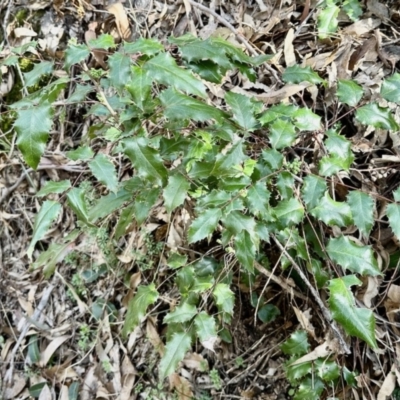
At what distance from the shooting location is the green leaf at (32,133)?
3.54ft

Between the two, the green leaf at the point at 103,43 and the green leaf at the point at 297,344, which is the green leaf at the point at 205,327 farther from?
the green leaf at the point at 103,43

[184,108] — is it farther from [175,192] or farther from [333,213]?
[333,213]

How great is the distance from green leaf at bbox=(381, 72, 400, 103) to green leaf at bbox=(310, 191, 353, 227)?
1.03ft

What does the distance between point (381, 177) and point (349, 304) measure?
0.52 metres

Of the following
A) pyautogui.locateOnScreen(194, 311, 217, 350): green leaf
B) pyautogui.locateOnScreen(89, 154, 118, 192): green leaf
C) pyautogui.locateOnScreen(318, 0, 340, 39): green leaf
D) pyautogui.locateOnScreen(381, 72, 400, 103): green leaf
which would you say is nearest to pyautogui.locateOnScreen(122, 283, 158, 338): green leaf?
pyautogui.locateOnScreen(194, 311, 217, 350): green leaf

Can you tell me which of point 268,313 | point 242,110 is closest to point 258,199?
point 242,110

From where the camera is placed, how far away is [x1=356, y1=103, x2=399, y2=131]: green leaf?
4.32 feet

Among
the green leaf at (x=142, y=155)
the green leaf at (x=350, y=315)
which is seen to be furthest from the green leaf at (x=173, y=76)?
the green leaf at (x=350, y=315)

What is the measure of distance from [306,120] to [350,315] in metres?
0.51

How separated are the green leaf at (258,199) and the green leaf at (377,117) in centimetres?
34

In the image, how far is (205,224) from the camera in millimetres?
1198

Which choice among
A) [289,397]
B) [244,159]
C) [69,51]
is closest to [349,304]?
[244,159]

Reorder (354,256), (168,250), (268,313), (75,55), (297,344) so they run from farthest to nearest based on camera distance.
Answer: (168,250)
(268,313)
(297,344)
(354,256)
(75,55)

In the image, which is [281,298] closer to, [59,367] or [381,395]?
[381,395]
